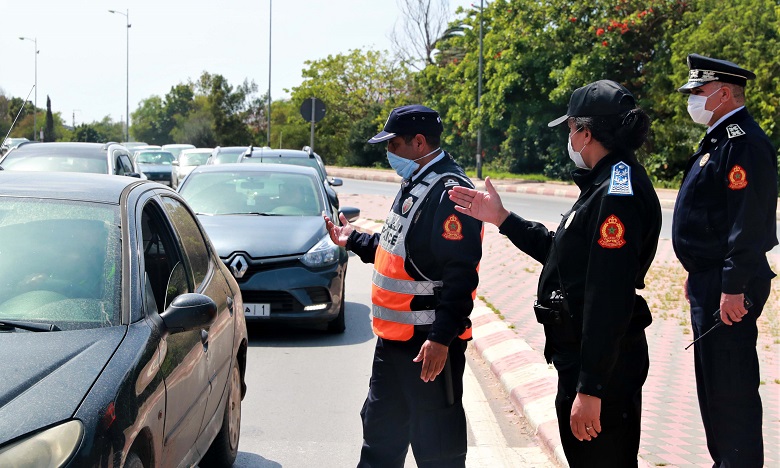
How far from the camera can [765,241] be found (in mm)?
3955

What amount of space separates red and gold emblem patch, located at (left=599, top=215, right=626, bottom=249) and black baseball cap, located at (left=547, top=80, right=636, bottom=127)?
16.6 inches

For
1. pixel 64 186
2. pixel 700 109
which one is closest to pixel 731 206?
pixel 700 109

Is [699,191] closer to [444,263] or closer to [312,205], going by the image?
[444,263]

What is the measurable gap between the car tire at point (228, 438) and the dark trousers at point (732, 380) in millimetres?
2318

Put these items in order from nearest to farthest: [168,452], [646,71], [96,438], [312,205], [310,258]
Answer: [96,438]
[168,452]
[310,258]
[312,205]
[646,71]

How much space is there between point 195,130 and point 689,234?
256ft

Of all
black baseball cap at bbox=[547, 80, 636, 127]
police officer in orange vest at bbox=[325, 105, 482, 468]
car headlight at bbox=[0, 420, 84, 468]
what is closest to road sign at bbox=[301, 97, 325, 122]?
police officer in orange vest at bbox=[325, 105, 482, 468]

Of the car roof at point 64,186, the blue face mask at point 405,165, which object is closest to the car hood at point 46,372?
the car roof at point 64,186

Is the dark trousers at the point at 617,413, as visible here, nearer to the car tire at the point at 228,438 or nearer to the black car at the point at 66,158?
the car tire at the point at 228,438

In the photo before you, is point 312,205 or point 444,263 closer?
point 444,263

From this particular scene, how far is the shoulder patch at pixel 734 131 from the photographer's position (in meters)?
4.10

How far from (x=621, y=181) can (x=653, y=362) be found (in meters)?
4.45

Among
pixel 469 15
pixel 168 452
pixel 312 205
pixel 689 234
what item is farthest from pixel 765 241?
pixel 469 15

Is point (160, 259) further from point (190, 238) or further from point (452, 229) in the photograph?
point (452, 229)
